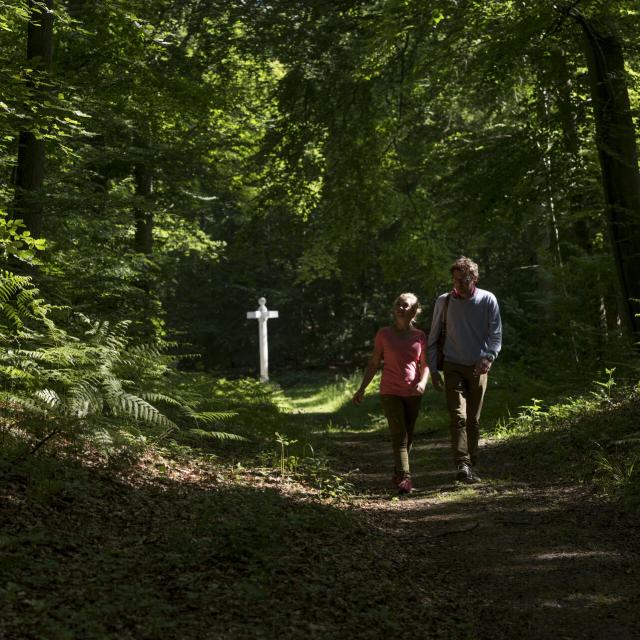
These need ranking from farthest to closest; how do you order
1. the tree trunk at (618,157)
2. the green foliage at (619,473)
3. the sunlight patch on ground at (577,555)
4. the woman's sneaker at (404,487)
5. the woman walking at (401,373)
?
the tree trunk at (618,157), the woman walking at (401,373), the woman's sneaker at (404,487), the green foliage at (619,473), the sunlight patch on ground at (577,555)

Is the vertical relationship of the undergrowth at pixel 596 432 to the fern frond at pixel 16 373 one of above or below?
below

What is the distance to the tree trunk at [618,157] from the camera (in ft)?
34.9

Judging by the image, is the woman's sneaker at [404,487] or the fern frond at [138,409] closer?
the fern frond at [138,409]

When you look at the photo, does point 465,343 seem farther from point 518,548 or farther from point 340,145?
point 340,145

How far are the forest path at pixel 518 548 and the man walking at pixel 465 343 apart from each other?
0.58 metres

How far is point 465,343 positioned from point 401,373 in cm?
74

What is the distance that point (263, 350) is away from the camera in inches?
1057

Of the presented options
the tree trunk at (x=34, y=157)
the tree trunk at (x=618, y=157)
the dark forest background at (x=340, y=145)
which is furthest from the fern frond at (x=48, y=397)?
the tree trunk at (x=618, y=157)

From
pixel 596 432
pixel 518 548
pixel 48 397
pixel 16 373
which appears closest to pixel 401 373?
pixel 596 432

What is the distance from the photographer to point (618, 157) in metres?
10.6

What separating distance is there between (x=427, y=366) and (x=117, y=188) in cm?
893

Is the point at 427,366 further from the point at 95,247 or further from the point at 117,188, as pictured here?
the point at 117,188

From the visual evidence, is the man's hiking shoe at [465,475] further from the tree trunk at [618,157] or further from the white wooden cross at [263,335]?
the white wooden cross at [263,335]

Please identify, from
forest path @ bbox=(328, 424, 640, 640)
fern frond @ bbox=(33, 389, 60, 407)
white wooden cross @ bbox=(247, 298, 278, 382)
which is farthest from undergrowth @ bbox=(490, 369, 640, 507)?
white wooden cross @ bbox=(247, 298, 278, 382)
